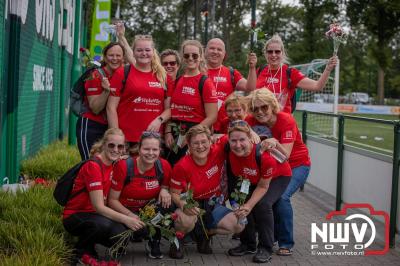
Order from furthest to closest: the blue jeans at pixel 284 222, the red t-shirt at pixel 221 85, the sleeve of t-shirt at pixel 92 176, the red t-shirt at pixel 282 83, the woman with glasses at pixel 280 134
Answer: the red t-shirt at pixel 282 83 → the red t-shirt at pixel 221 85 → the blue jeans at pixel 284 222 → the woman with glasses at pixel 280 134 → the sleeve of t-shirt at pixel 92 176

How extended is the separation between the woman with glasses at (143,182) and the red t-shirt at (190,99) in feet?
2.06

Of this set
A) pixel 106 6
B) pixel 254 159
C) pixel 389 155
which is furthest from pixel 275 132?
pixel 106 6

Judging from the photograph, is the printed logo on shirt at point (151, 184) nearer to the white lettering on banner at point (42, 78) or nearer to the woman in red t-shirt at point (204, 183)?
the woman in red t-shirt at point (204, 183)

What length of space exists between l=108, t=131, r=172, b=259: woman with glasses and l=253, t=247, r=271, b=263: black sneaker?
85 cm

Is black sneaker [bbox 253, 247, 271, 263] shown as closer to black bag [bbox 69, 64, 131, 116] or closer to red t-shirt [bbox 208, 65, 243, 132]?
red t-shirt [bbox 208, 65, 243, 132]

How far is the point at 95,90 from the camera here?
20.5ft

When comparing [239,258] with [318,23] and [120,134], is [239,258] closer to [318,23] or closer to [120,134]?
[120,134]

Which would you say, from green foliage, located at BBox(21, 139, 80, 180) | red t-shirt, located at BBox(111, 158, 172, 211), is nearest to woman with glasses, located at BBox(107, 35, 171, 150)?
red t-shirt, located at BBox(111, 158, 172, 211)

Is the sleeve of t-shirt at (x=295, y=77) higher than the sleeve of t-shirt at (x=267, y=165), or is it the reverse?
the sleeve of t-shirt at (x=295, y=77)

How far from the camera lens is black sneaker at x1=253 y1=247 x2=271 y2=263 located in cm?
553

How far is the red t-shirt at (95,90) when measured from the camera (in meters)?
6.18

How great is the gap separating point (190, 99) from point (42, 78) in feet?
20.0

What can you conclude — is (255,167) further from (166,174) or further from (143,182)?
(143,182)

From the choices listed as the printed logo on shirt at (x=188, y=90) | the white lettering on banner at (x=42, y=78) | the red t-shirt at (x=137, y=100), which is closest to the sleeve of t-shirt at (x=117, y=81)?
the red t-shirt at (x=137, y=100)
